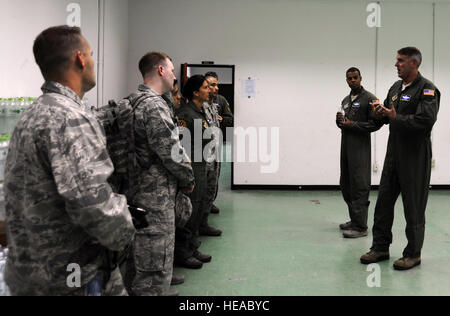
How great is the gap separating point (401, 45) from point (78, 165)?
615 centimetres

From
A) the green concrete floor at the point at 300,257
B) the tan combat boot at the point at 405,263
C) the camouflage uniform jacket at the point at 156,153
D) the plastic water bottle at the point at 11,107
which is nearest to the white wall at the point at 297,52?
the green concrete floor at the point at 300,257

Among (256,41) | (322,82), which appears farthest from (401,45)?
(256,41)

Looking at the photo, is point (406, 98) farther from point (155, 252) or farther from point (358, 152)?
point (155, 252)

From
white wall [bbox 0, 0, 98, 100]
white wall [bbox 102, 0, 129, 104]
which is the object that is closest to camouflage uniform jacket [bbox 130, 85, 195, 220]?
white wall [bbox 0, 0, 98, 100]

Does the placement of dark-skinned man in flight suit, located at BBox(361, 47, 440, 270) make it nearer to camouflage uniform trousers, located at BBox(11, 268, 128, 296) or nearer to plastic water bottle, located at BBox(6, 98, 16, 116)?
camouflage uniform trousers, located at BBox(11, 268, 128, 296)

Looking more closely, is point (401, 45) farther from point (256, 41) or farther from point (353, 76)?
point (353, 76)

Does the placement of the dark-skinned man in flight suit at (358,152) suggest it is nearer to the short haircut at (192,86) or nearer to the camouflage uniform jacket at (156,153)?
the short haircut at (192,86)

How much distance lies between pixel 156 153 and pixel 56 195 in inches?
33.6

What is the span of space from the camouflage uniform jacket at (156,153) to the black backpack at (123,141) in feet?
0.10

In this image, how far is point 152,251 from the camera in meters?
1.98

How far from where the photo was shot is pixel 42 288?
117 cm

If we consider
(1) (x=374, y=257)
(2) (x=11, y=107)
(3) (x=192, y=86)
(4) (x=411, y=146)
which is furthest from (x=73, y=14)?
(1) (x=374, y=257)

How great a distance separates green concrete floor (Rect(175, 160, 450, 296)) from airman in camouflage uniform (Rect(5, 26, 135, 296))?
4.68ft

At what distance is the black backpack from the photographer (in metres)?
1.96
